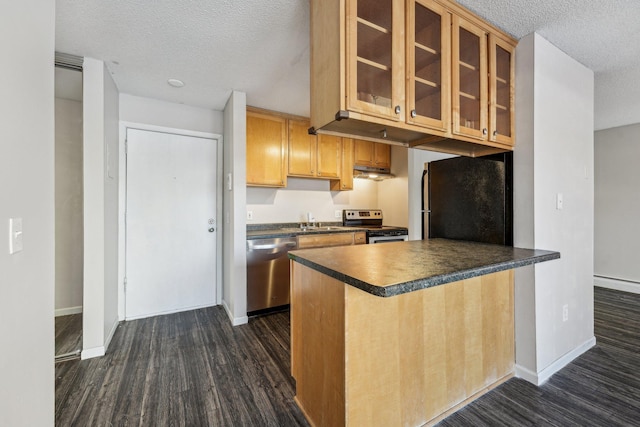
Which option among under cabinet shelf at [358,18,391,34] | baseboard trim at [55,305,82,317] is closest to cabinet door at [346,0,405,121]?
under cabinet shelf at [358,18,391,34]

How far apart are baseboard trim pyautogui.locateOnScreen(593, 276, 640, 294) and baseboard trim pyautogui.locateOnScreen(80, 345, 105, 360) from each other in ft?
20.2

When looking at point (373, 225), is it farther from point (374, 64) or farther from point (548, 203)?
point (374, 64)

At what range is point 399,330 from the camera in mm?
1444

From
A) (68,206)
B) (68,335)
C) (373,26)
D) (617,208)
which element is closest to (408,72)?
(373,26)

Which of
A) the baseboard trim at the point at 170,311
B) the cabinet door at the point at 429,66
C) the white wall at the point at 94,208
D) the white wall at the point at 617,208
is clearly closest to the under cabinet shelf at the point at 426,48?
the cabinet door at the point at 429,66

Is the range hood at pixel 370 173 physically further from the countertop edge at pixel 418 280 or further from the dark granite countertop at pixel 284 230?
the countertop edge at pixel 418 280

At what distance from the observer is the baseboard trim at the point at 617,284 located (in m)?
3.85

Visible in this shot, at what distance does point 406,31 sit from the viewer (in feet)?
4.88

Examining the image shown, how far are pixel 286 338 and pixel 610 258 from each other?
480 centimetres

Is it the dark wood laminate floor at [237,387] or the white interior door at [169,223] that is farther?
the white interior door at [169,223]

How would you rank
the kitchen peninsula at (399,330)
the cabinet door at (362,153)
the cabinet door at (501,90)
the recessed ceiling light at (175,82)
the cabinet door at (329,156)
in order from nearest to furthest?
the kitchen peninsula at (399,330) → the cabinet door at (501,90) → the recessed ceiling light at (175,82) → the cabinet door at (329,156) → the cabinet door at (362,153)

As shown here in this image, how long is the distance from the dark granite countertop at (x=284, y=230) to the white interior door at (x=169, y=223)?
0.55 meters

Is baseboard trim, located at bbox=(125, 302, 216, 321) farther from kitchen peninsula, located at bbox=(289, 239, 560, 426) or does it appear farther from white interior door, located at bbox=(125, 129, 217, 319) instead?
kitchen peninsula, located at bbox=(289, 239, 560, 426)
